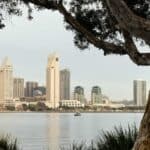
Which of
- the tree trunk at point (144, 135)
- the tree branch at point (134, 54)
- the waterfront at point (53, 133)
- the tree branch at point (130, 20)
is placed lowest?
the waterfront at point (53, 133)

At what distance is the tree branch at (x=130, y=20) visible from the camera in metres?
8.10

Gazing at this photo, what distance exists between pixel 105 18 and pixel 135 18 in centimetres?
352

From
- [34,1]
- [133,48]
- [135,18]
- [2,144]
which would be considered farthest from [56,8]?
[2,144]

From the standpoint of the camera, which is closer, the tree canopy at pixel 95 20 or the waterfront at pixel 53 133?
the tree canopy at pixel 95 20

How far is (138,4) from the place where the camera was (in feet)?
36.3

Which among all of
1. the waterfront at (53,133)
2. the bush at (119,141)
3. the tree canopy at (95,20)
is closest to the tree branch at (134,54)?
the tree canopy at (95,20)

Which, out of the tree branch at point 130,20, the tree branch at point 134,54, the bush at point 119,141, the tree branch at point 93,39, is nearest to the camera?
the tree branch at point 130,20

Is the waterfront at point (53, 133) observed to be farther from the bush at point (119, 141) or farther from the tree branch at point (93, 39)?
the tree branch at point (93, 39)

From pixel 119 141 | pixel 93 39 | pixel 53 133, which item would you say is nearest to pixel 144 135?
pixel 93 39

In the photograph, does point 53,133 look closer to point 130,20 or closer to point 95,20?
point 95,20

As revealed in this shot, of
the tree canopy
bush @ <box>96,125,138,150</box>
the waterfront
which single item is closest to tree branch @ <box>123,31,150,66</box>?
the tree canopy

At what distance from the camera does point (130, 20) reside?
8.11 metres

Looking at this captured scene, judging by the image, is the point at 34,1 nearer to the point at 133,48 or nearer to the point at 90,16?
the point at 90,16

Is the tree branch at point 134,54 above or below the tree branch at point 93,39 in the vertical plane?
below
